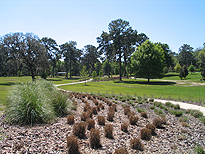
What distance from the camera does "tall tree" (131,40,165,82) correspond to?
35.3 meters

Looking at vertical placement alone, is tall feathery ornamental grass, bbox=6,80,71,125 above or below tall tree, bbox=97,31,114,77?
below

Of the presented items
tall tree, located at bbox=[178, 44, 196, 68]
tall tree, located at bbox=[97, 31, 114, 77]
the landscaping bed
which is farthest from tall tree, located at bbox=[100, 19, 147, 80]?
tall tree, located at bbox=[178, 44, 196, 68]

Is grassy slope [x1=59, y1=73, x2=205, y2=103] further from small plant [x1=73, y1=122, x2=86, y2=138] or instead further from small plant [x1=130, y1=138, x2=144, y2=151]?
small plant [x1=73, y1=122, x2=86, y2=138]

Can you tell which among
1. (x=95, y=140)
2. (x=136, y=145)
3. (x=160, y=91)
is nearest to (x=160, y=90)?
(x=160, y=91)

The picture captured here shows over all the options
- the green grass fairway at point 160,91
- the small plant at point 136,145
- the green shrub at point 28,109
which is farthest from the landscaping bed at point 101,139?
the green grass fairway at point 160,91

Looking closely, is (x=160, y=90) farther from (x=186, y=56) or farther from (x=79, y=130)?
(x=186, y=56)

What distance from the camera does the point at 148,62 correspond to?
1396 inches

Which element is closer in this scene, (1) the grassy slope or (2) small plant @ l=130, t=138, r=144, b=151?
(2) small plant @ l=130, t=138, r=144, b=151

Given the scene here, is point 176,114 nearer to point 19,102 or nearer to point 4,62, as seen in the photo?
point 19,102

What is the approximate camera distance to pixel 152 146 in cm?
471

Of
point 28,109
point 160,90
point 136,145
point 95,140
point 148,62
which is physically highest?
point 148,62

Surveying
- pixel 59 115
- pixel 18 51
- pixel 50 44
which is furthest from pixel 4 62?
pixel 59 115

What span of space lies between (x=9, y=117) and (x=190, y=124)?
8144 millimetres

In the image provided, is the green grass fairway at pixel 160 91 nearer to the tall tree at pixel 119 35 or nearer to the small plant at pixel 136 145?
the small plant at pixel 136 145
